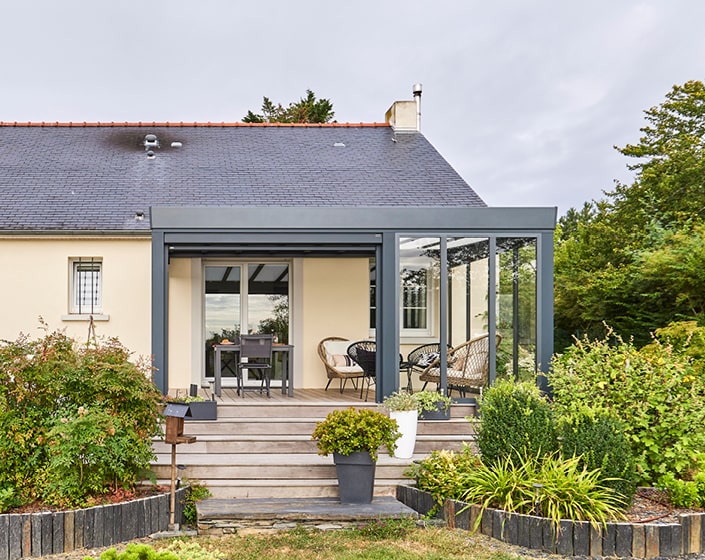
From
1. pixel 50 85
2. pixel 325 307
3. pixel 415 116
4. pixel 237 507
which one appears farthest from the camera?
pixel 50 85

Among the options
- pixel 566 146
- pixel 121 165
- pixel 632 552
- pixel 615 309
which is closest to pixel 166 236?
pixel 121 165

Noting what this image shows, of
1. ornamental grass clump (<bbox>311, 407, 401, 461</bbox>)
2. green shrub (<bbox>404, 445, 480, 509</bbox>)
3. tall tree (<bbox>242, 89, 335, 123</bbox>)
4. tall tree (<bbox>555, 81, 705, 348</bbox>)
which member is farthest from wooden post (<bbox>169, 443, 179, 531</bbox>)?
tall tree (<bbox>242, 89, 335, 123</bbox>)

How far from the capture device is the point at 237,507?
19.7ft

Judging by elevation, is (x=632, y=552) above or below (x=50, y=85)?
below

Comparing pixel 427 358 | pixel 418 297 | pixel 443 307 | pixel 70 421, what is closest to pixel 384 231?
pixel 418 297

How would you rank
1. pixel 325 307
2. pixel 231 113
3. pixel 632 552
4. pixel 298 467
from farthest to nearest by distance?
pixel 231 113 < pixel 325 307 < pixel 298 467 < pixel 632 552

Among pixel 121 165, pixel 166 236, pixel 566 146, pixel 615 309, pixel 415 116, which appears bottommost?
pixel 615 309

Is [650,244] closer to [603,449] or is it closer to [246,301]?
[246,301]

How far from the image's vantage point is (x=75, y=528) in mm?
Result: 5512

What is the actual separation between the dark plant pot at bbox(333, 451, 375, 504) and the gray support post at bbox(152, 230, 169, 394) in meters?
3.04

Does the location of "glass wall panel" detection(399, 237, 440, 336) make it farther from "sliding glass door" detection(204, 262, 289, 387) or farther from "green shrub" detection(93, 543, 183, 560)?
"green shrub" detection(93, 543, 183, 560)

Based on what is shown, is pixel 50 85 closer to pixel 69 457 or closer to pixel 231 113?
pixel 231 113

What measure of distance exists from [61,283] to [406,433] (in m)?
6.69

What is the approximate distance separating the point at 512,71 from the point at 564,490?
1380 centimetres
